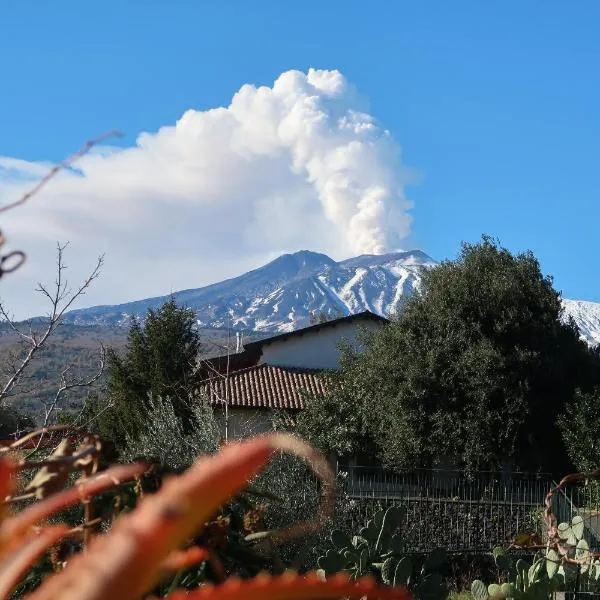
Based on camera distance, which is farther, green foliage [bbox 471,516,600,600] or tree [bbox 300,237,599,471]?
tree [bbox 300,237,599,471]

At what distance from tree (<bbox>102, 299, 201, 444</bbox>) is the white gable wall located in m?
7.79

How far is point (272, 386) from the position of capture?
116 feet

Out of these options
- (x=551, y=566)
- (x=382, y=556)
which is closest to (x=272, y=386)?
(x=551, y=566)

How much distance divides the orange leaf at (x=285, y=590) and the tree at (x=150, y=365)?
26.5 meters

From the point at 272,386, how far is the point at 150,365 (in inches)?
269

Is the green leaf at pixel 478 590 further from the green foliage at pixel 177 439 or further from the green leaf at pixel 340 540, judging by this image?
the green foliage at pixel 177 439

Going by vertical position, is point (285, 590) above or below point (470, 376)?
below

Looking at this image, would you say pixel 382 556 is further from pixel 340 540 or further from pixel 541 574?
pixel 541 574

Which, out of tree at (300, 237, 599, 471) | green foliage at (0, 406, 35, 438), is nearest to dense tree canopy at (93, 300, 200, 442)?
tree at (300, 237, 599, 471)

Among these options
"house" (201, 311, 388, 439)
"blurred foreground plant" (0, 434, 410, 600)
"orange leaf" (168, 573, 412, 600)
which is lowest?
"orange leaf" (168, 573, 412, 600)

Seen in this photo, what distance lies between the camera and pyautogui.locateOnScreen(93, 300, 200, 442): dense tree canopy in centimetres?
2769

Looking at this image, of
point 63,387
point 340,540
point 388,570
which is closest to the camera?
point 63,387

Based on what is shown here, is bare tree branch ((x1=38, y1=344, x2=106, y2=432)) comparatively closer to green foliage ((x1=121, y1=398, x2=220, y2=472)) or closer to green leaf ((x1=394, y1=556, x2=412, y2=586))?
green leaf ((x1=394, y1=556, x2=412, y2=586))

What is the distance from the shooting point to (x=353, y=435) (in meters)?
30.0
